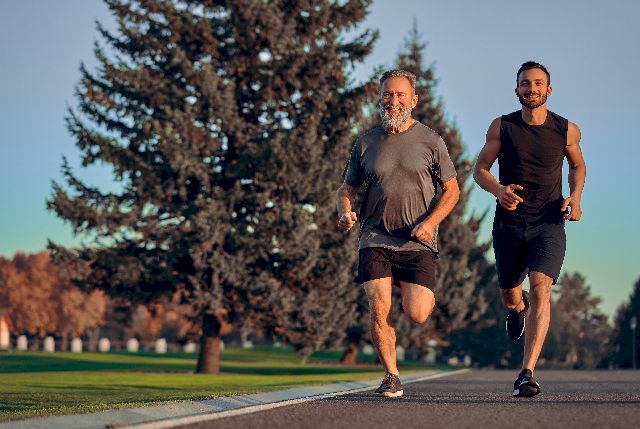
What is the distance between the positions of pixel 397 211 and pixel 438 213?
0.35m

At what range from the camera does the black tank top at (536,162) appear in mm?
8633

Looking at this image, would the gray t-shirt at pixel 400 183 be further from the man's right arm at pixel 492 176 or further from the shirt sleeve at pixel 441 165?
the man's right arm at pixel 492 176

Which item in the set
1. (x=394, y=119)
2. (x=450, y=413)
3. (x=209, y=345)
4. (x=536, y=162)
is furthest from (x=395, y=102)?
(x=209, y=345)

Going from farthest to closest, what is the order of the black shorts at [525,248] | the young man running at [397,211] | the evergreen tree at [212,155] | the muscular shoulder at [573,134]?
the evergreen tree at [212,155]
the muscular shoulder at [573,134]
the black shorts at [525,248]
the young man running at [397,211]

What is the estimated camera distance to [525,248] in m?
8.85

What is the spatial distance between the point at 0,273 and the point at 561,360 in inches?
2022

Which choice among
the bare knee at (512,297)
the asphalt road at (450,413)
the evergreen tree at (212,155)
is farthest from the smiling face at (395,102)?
the evergreen tree at (212,155)

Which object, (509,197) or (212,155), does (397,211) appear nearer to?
(509,197)

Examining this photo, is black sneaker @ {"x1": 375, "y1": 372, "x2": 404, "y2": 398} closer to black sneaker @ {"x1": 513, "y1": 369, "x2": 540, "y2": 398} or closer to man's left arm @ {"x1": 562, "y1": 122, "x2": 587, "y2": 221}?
black sneaker @ {"x1": 513, "y1": 369, "x2": 540, "y2": 398}

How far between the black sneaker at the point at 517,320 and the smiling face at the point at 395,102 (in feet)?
7.24

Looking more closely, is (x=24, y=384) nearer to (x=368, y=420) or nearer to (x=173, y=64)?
(x=173, y=64)

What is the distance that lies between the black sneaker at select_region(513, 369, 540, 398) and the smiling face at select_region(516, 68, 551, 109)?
2341 millimetres

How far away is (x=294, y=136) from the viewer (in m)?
23.6

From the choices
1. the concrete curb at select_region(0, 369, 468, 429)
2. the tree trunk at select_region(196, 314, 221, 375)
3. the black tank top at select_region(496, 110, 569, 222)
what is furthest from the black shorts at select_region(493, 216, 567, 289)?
the tree trunk at select_region(196, 314, 221, 375)
